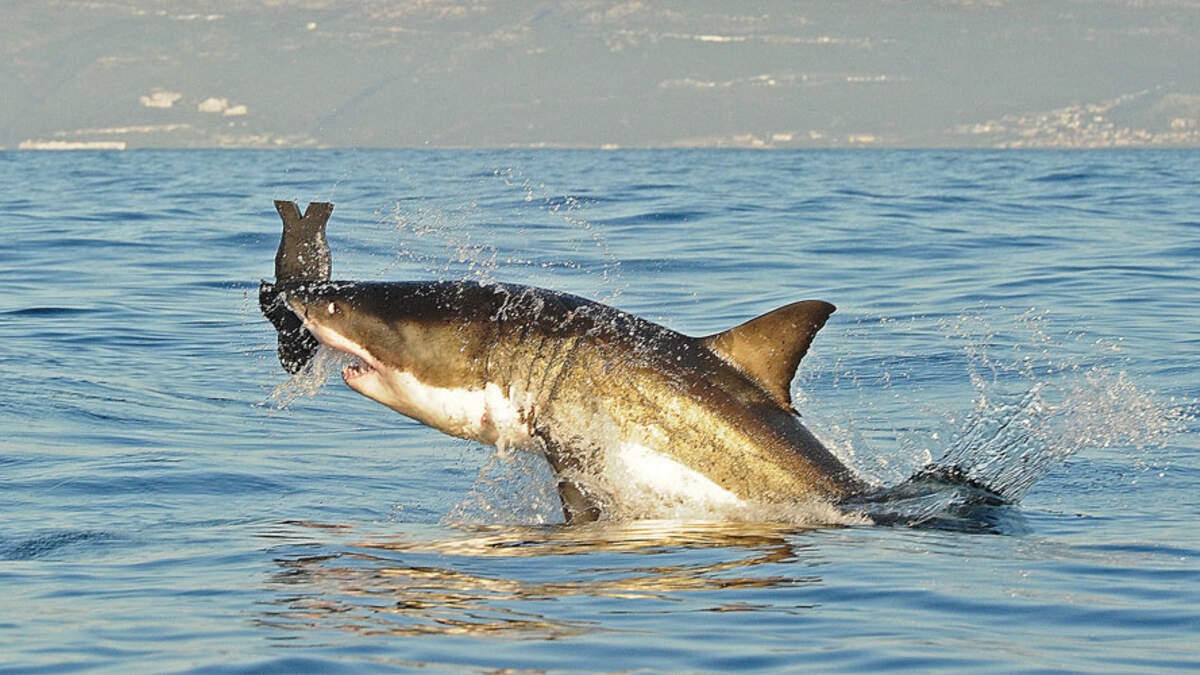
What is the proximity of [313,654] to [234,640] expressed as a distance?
41 cm

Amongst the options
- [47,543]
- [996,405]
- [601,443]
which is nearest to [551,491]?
[601,443]

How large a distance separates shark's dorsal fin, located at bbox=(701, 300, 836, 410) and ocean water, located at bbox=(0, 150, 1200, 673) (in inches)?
28.8

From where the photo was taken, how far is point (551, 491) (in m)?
8.91

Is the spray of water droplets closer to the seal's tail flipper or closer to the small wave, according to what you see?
the seal's tail flipper

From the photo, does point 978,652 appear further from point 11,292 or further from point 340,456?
point 11,292

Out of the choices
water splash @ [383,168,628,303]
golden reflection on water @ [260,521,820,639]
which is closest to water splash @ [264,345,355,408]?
golden reflection on water @ [260,521,820,639]

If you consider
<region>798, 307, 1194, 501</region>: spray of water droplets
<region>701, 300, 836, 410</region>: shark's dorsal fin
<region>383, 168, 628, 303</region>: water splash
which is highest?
<region>701, 300, 836, 410</region>: shark's dorsal fin

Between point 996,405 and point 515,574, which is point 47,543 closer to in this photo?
point 515,574

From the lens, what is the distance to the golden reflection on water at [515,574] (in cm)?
632

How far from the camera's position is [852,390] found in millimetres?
13359

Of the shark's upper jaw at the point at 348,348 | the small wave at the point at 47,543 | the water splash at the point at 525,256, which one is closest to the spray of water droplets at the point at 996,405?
the water splash at the point at 525,256

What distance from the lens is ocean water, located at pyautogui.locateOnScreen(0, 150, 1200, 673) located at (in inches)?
239

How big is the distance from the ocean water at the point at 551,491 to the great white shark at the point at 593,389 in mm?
254

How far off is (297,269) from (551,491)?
1.81 metres
